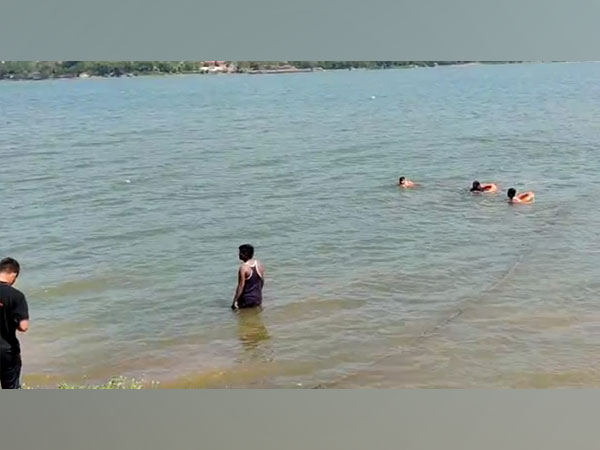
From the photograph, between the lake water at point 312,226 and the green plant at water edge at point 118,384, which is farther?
the lake water at point 312,226

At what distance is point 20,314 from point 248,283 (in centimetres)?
201

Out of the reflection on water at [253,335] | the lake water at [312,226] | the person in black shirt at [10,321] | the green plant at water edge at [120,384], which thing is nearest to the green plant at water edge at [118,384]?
the green plant at water edge at [120,384]

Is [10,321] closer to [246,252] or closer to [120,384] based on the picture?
[120,384]

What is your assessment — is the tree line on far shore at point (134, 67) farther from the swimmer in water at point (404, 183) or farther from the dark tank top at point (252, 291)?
the swimmer in water at point (404, 183)

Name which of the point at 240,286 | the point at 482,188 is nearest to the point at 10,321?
the point at 240,286

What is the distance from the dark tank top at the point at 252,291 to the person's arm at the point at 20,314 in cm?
196

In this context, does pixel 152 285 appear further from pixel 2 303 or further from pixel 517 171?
pixel 517 171

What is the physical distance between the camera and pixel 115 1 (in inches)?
141

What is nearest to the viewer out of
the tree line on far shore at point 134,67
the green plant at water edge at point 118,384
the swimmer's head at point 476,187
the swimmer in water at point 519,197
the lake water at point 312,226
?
the tree line on far shore at point 134,67

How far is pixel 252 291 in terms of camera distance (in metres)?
5.43

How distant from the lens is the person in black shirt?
3.67 m

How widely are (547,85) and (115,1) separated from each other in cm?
767

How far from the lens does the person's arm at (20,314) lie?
3.65m

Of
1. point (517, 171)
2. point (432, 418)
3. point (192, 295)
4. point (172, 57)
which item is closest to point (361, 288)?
point (192, 295)
